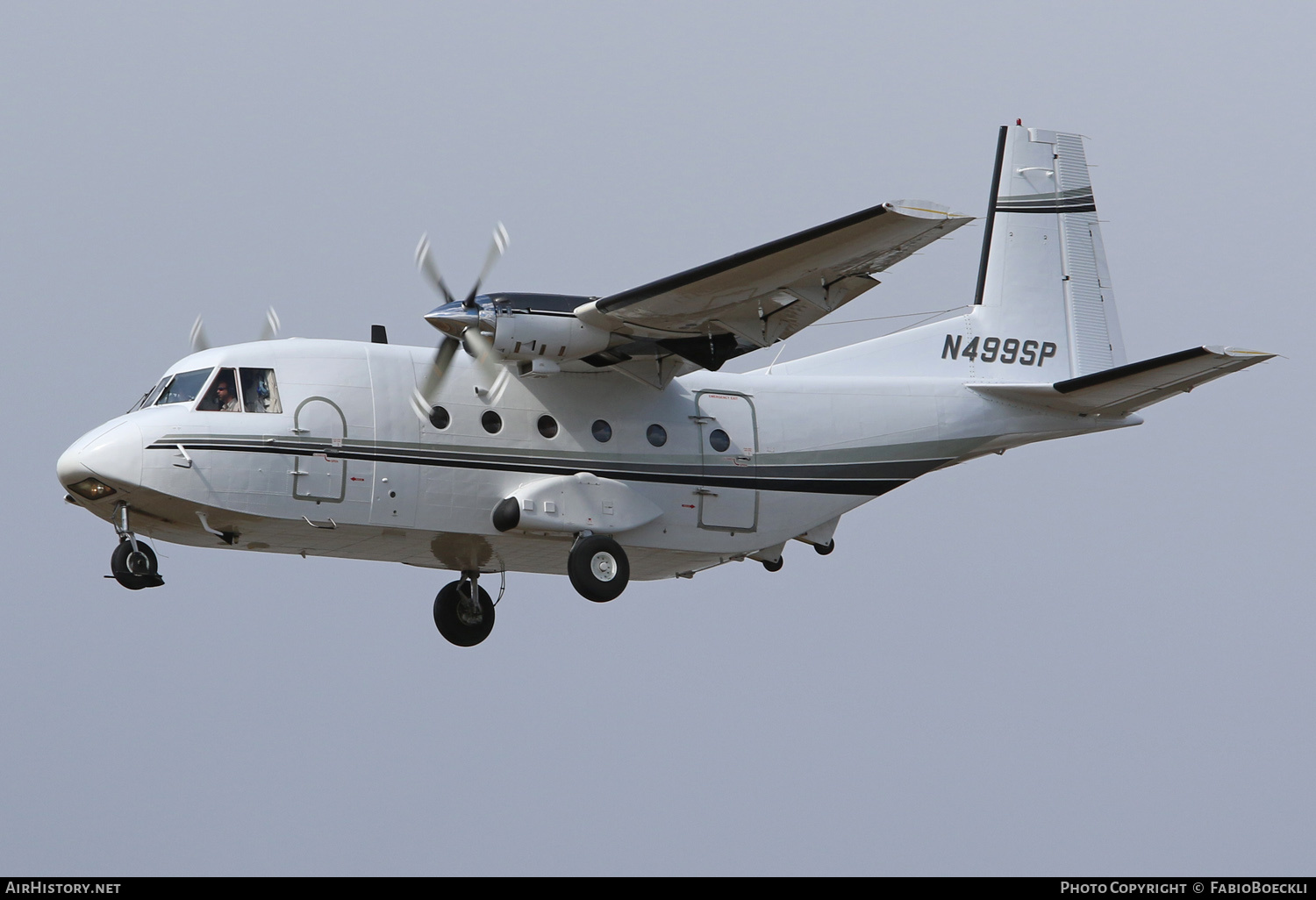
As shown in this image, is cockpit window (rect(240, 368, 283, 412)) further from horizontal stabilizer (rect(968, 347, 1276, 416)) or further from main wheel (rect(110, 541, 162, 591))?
horizontal stabilizer (rect(968, 347, 1276, 416))

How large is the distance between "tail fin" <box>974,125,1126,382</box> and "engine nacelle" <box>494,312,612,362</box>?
556 cm

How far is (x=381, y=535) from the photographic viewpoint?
15.4m

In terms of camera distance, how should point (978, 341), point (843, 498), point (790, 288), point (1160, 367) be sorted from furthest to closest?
point (978, 341) < point (843, 498) < point (1160, 367) < point (790, 288)

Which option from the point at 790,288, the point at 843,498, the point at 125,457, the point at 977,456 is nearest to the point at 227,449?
the point at 125,457

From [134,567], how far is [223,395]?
174 cm

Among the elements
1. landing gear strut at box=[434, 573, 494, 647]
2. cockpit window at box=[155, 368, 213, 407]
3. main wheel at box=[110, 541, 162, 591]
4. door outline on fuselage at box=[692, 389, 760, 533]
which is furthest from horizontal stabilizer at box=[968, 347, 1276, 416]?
main wheel at box=[110, 541, 162, 591]

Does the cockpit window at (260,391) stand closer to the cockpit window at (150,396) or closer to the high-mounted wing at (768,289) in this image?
the cockpit window at (150,396)

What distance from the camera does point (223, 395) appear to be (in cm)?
1485

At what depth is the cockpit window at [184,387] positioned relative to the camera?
14883 millimetres

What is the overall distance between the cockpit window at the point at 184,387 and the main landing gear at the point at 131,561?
109cm

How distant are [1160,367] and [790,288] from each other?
13.5ft

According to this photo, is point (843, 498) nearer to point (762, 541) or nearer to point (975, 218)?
point (762, 541)

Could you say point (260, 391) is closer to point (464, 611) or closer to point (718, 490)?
point (464, 611)

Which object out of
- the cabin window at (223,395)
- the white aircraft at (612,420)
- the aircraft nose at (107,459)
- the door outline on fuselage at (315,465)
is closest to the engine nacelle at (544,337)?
the white aircraft at (612,420)
